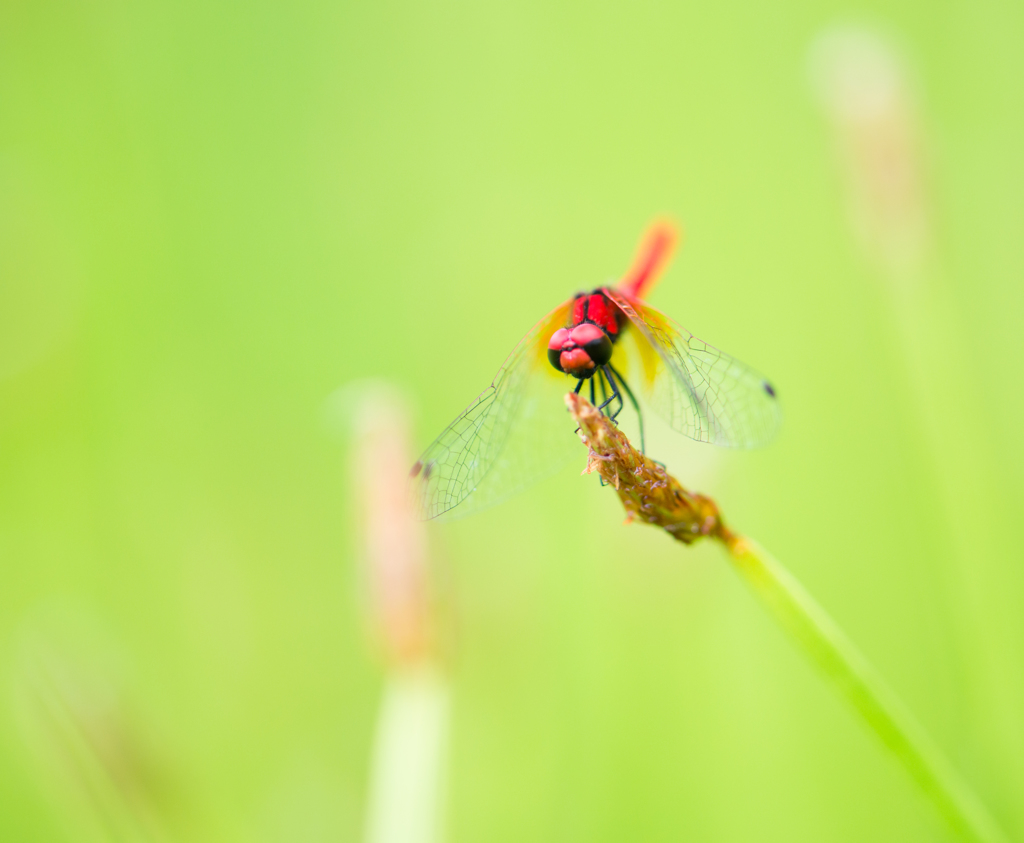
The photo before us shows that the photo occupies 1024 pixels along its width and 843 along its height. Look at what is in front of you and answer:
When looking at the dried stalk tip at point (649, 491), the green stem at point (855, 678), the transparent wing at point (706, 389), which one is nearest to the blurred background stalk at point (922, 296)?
the transparent wing at point (706, 389)

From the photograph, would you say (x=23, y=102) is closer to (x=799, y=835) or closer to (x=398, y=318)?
(x=398, y=318)

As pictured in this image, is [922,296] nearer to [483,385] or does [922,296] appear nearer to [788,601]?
[788,601]

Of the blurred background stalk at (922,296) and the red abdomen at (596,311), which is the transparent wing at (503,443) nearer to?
the red abdomen at (596,311)

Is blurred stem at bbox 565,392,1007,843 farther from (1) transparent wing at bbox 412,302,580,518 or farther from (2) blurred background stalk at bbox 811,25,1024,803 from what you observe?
(2) blurred background stalk at bbox 811,25,1024,803

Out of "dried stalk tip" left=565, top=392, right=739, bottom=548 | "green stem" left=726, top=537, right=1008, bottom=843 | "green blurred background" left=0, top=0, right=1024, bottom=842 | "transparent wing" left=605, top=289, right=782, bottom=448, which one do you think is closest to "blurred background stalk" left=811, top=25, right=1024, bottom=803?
"green blurred background" left=0, top=0, right=1024, bottom=842

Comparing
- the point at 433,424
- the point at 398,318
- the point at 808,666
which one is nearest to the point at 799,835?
the point at 808,666

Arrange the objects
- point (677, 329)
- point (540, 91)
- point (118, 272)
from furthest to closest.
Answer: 1. point (540, 91)
2. point (118, 272)
3. point (677, 329)
